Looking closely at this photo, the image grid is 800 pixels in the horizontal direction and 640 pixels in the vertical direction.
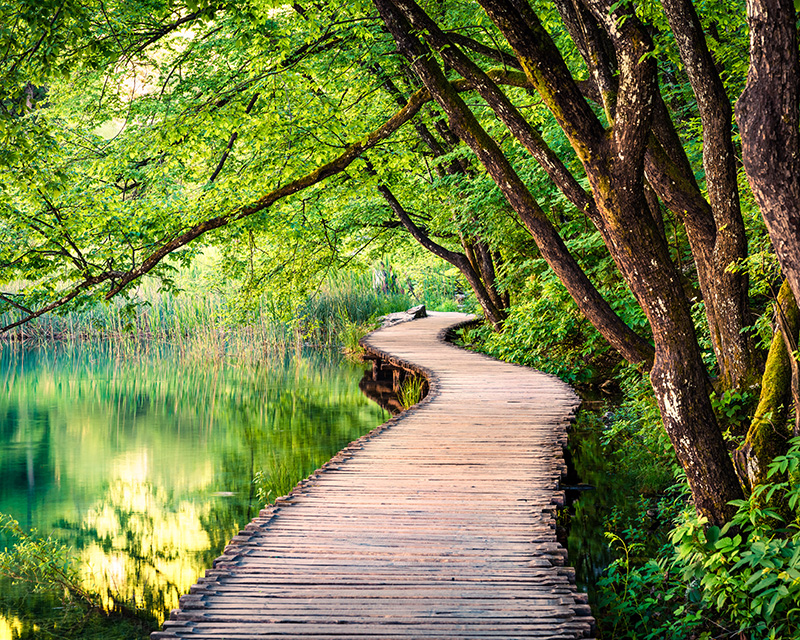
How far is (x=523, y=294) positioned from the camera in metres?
11.8

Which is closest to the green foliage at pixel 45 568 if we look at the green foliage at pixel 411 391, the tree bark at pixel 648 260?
the tree bark at pixel 648 260

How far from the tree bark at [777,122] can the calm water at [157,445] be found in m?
4.50

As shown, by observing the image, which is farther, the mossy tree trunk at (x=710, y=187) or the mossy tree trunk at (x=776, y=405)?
the mossy tree trunk at (x=710, y=187)

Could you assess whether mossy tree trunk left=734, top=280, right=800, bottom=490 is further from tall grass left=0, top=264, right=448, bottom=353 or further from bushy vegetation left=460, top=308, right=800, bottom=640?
tall grass left=0, top=264, right=448, bottom=353

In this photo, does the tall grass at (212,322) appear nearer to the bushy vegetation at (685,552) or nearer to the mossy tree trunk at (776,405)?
the bushy vegetation at (685,552)

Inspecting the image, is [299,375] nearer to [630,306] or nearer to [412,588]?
[630,306]

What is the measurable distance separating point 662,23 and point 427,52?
1491mm

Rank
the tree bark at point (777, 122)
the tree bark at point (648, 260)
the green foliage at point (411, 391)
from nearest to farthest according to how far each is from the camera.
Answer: the tree bark at point (777, 122)
the tree bark at point (648, 260)
the green foliage at point (411, 391)

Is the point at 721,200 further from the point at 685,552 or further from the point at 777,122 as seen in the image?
the point at 685,552

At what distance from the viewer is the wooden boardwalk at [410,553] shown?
2.99 meters

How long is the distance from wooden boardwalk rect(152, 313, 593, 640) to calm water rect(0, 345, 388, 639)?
166cm

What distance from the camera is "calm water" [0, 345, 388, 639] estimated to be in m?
6.30

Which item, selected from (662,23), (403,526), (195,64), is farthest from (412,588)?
(195,64)

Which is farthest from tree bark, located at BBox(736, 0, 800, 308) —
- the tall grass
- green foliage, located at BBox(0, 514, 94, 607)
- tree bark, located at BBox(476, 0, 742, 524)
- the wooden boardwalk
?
the tall grass
